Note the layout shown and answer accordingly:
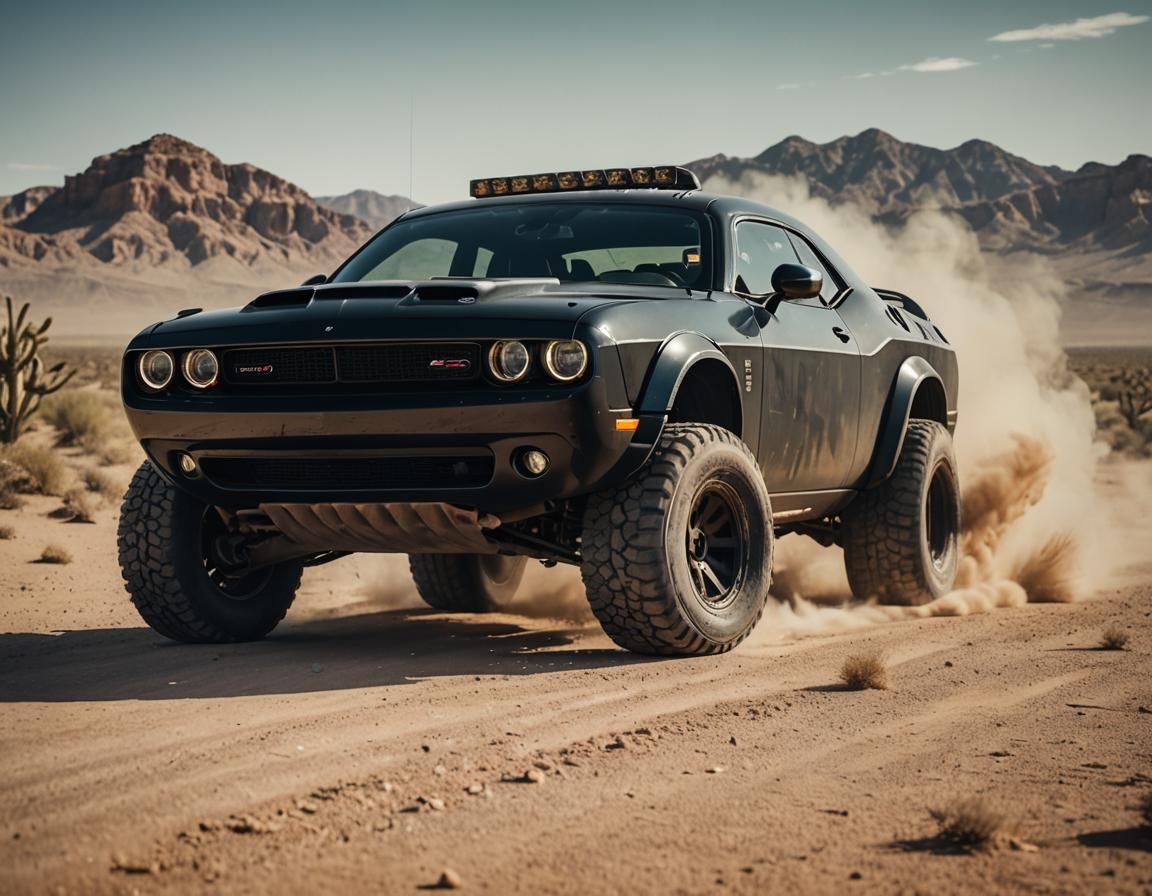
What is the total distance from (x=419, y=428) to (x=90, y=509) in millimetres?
8911

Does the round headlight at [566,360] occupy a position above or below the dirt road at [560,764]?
above

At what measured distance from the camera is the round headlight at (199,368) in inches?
235

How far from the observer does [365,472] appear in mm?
5762

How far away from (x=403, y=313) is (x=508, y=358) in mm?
444

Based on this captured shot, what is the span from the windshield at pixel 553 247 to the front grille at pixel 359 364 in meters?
1.28

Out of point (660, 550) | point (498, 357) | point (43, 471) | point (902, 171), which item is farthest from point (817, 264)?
point (902, 171)

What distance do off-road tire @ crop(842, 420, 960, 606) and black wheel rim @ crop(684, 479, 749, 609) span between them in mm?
1934

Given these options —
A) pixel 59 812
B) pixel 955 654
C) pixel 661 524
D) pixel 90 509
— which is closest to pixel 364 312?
Result: pixel 661 524

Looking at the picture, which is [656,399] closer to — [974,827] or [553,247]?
[553,247]

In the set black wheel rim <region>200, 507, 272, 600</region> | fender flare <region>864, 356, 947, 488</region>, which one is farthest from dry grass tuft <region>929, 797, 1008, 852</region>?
fender flare <region>864, 356, 947, 488</region>

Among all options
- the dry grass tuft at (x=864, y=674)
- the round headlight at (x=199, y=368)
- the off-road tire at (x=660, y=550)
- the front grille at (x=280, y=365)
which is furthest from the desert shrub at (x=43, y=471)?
the dry grass tuft at (x=864, y=674)

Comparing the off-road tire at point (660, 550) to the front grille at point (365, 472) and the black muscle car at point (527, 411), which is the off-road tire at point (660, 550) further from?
the front grille at point (365, 472)

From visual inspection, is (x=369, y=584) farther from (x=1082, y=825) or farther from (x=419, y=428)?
(x=1082, y=825)

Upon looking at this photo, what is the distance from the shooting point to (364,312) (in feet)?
18.6
